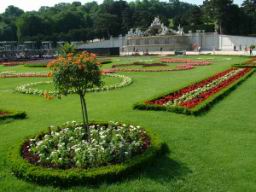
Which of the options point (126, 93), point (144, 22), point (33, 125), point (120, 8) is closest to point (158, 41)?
point (144, 22)

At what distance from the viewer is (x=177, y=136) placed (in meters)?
8.55

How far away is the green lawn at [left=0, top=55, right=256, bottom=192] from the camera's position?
609cm

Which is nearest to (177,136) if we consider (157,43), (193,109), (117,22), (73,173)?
(193,109)

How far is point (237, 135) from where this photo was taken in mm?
8531

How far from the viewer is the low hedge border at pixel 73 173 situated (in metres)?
6.03

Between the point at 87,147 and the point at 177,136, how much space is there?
243 centimetres

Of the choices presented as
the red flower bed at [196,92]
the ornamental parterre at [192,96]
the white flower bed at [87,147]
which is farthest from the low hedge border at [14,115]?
the red flower bed at [196,92]

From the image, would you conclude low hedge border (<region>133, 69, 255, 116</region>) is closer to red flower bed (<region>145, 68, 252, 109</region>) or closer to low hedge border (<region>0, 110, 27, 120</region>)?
red flower bed (<region>145, 68, 252, 109</region>)

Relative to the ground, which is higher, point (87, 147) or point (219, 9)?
point (219, 9)

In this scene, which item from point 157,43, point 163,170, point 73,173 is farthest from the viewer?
point 157,43

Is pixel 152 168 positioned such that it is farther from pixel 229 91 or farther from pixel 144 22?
pixel 144 22

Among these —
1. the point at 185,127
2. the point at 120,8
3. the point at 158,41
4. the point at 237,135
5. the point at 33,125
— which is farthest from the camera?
the point at 120,8

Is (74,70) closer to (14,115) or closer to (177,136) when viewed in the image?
(177,136)

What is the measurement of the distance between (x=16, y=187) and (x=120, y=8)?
84.2m
